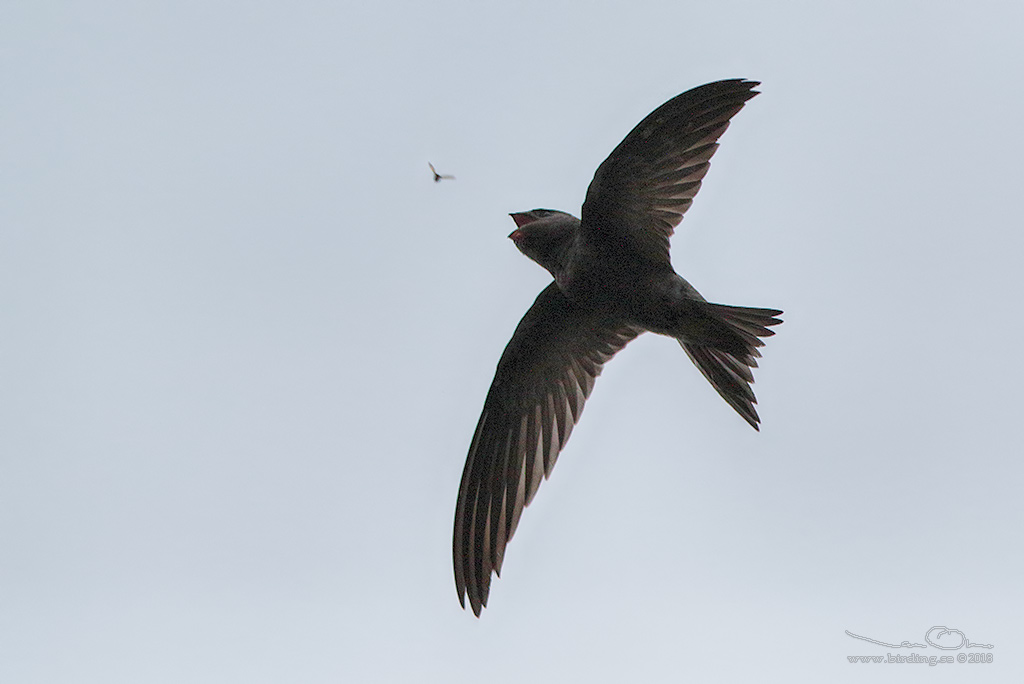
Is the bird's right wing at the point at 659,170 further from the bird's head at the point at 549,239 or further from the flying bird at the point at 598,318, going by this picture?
the bird's head at the point at 549,239

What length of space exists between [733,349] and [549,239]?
889 millimetres

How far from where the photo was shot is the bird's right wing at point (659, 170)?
3594 millimetres

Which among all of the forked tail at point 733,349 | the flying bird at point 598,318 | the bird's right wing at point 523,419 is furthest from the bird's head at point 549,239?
the forked tail at point 733,349

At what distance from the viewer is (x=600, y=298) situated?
4.16 metres

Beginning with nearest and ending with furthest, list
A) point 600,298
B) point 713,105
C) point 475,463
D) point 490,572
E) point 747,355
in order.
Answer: point 713,105 < point 747,355 < point 600,298 < point 490,572 < point 475,463

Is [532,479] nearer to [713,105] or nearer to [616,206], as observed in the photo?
[616,206]

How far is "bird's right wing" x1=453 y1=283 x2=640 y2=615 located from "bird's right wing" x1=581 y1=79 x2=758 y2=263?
0.57 metres

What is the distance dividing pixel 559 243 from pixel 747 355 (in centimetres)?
87

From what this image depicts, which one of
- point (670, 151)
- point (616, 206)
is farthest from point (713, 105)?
point (616, 206)

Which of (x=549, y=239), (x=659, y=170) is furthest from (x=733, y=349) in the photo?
(x=549, y=239)

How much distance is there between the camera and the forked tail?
366 centimetres

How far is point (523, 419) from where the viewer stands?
475 cm

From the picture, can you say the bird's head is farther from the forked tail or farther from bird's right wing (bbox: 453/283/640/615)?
the forked tail

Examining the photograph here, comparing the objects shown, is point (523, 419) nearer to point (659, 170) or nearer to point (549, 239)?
point (549, 239)
